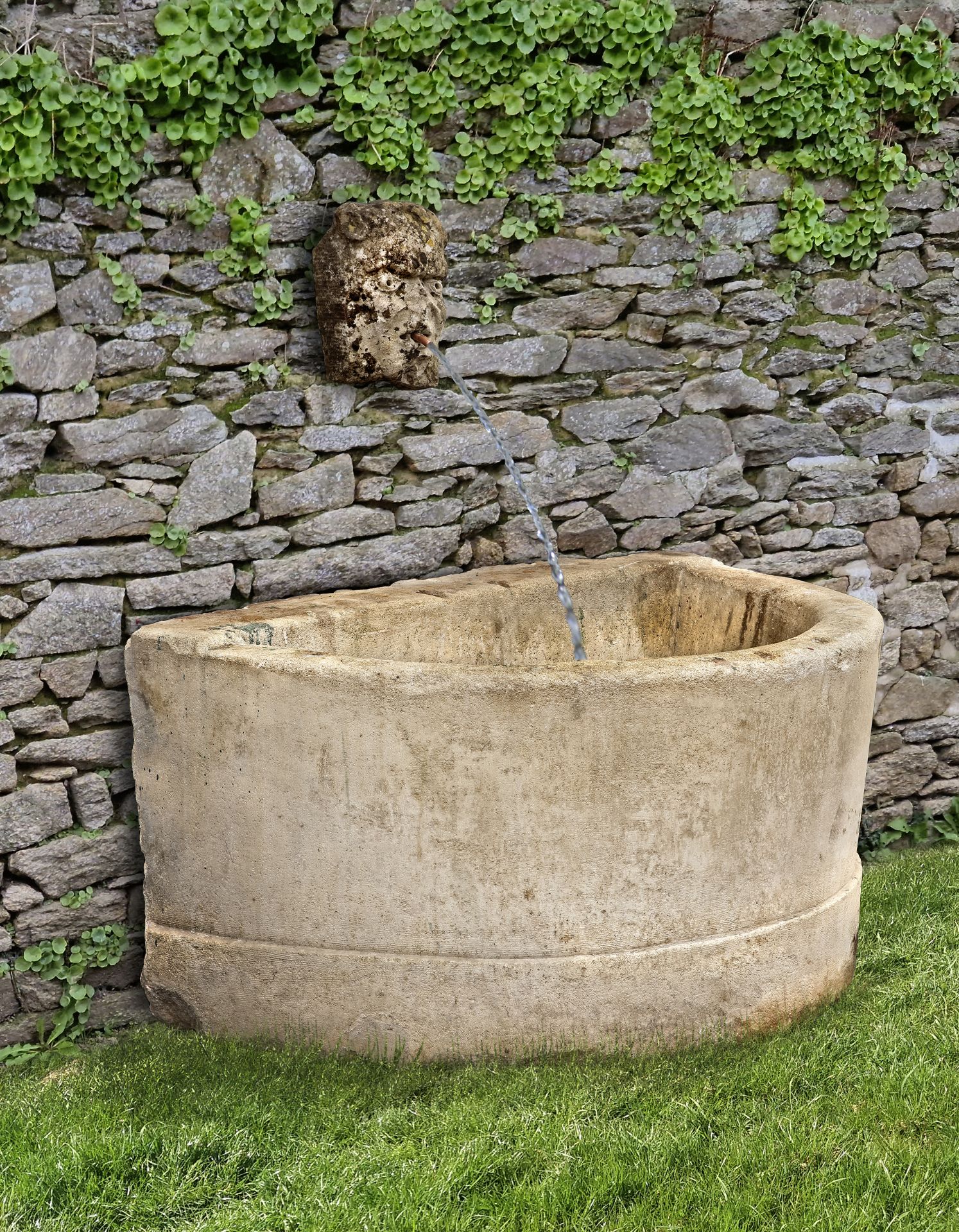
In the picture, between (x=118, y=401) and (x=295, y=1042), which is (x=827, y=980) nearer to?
(x=295, y=1042)

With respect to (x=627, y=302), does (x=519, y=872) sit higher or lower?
lower

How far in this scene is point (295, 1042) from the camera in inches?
110

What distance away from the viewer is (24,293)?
9.73ft

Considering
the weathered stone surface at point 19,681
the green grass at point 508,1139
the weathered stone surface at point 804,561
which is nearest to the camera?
the green grass at point 508,1139

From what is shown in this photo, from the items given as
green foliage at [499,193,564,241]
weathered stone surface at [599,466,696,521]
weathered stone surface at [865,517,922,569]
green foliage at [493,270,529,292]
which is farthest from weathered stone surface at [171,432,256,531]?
weathered stone surface at [865,517,922,569]

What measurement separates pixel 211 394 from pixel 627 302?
1.35m

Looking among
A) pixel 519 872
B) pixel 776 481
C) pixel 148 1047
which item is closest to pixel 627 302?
pixel 776 481

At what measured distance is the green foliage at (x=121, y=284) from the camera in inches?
120

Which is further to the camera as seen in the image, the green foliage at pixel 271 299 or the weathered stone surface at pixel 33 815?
the green foliage at pixel 271 299

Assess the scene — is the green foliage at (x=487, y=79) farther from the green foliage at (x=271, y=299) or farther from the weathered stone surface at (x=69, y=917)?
the weathered stone surface at (x=69, y=917)

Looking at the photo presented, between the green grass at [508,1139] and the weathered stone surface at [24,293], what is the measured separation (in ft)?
5.88

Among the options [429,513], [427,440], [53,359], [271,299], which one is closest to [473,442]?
[427,440]

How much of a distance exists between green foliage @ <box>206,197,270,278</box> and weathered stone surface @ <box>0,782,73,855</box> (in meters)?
1.43

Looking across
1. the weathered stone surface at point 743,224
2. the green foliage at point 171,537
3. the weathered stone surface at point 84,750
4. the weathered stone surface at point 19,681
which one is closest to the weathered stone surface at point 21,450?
the green foliage at point 171,537
